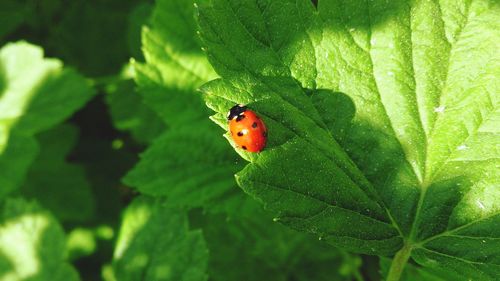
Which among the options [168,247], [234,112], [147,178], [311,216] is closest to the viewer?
[311,216]

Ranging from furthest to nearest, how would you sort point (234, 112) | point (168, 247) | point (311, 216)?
1. point (168, 247)
2. point (234, 112)
3. point (311, 216)

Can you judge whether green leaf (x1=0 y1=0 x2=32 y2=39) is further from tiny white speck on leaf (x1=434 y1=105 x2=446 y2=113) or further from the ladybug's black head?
tiny white speck on leaf (x1=434 y1=105 x2=446 y2=113)

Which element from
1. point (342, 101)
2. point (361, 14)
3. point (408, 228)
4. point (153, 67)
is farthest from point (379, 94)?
point (153, 67)

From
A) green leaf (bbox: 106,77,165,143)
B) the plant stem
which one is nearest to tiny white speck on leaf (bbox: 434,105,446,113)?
the plant stem

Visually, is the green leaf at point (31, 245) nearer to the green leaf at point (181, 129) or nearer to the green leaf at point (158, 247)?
the green leaf at point (158, 247)

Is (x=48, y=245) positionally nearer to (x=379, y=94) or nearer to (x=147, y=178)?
(x=147, y=178)

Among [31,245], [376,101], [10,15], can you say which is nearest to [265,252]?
[31,245]
